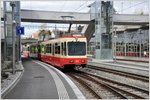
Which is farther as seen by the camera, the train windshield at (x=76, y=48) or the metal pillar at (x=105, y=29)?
the metal pillar at (x=105, y=29)

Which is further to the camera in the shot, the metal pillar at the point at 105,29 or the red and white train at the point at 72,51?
the metal pillar at the point at 105,29

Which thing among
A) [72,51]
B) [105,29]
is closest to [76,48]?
[72,51]

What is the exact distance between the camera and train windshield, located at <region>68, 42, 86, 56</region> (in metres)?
24.6

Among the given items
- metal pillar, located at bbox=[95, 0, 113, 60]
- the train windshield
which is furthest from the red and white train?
metal pillar, located at bbox=[95, 0, 113, 60]

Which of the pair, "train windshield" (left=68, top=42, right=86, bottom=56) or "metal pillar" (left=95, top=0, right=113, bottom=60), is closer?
"train windshield" (left=68, top=42, right=86, bottom=56)

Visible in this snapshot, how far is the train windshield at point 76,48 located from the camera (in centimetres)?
2464

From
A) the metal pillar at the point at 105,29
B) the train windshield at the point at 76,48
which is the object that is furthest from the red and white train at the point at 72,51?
the metal pillar at the point at 105,29

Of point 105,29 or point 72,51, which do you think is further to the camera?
point 105,29

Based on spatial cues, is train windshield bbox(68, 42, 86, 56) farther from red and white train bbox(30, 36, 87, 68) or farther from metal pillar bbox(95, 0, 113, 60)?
metal pillar bbox(95, 0, 113, 60)

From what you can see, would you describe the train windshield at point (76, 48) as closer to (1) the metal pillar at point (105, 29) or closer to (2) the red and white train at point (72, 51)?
(2) the red and white train at point (72, 51)

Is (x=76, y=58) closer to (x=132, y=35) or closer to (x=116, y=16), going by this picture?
(x=116, y=16)

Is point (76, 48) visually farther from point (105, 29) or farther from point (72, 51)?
point (105, 29)

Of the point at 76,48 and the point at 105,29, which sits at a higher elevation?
the point at 105,29

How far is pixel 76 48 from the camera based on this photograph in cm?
2491
